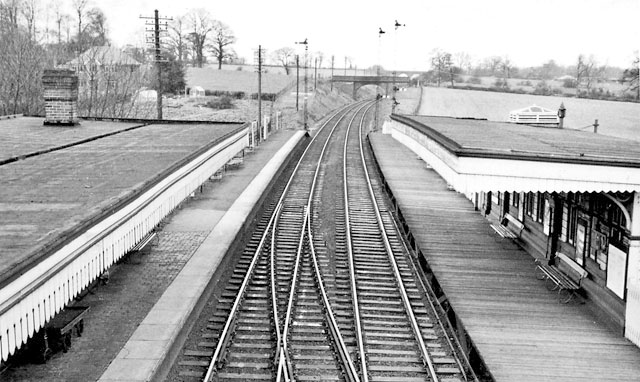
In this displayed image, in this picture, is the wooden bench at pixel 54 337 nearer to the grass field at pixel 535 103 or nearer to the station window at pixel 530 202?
the station window at pixel 530 202

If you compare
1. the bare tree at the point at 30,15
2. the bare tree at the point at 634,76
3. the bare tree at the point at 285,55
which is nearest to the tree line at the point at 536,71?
the bare tree at the point at 634,76

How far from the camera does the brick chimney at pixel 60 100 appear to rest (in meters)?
17.6

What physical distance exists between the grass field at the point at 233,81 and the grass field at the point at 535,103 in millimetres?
19124

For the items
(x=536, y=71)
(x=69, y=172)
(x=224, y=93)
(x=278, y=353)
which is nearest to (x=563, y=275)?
(x=278, y=353)

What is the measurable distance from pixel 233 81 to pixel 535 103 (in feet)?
120

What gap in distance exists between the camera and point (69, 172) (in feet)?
34.2

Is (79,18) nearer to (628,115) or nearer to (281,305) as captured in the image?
(628,115)

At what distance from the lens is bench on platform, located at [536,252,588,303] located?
11.9 meters

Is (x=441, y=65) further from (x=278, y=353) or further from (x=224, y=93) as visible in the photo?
(x=278, y=353)

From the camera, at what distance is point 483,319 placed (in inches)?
422

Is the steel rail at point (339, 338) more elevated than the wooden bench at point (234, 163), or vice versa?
the wooden bench at point (234, 163)

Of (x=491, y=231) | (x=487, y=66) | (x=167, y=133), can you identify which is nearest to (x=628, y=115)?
(x=491, y=231)

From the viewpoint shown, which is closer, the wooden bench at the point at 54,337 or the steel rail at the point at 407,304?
the wooden bench at the point at 54,337

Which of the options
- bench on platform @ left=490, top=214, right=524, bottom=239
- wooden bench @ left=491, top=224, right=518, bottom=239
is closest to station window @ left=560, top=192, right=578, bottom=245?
bench on platform @ left=490, top=214, right=524, bottom=239
